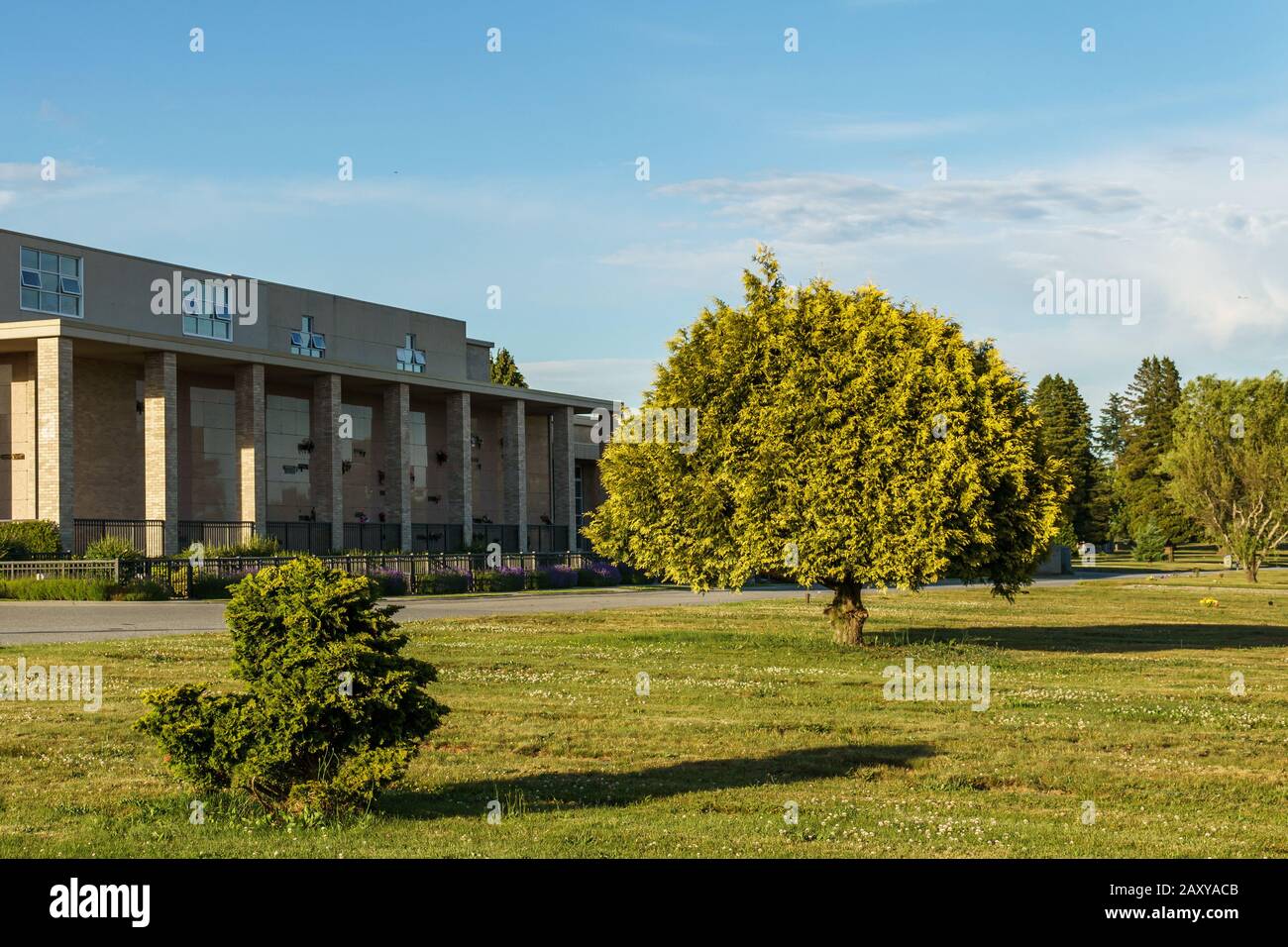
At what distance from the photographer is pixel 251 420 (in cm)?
5562

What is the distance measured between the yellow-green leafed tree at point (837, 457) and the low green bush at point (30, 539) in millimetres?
28656

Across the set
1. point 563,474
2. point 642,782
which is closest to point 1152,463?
point 563,474

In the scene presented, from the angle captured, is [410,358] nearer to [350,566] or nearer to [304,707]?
[350,566]

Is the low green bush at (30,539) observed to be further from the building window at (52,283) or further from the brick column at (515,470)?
the brick column at (515,470)

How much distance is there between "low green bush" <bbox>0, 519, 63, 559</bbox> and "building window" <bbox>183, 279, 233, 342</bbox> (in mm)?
15903

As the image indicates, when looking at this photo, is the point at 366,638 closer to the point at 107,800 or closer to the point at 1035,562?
the point at 107,800

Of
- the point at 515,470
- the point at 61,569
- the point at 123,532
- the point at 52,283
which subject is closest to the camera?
the point at 61,569

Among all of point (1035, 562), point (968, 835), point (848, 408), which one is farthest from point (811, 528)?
point (968, 835)

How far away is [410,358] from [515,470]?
29.1 ft

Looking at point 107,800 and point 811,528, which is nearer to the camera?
point 107,800

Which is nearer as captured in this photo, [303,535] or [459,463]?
[303,535]

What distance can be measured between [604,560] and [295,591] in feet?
175

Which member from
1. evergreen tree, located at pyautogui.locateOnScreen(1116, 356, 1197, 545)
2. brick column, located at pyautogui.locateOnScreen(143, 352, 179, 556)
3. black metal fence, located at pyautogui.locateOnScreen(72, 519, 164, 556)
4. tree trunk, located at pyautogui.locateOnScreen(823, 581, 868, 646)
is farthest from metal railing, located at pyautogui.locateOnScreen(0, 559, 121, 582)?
evergreen tree, located at pyautogui.locateOnScreen(1116, 356, 1197, 545)

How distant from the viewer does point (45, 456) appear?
157 ft
